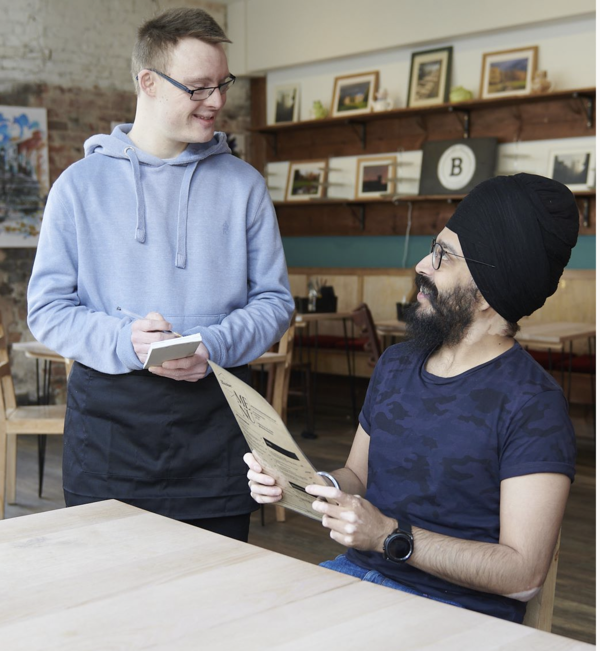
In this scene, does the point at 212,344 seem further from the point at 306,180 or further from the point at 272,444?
the point at 306,180

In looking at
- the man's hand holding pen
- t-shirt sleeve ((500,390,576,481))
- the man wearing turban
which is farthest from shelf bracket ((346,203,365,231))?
t-shirt sleeve ((500,390,576,481))

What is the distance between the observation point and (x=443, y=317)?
1.71 meters

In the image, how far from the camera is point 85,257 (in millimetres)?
2010

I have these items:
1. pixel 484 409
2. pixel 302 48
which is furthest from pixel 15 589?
pixel 302 48

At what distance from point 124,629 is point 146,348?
860 millimetres

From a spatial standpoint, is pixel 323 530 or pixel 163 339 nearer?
pixel 163 339

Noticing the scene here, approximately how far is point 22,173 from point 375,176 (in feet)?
10.6

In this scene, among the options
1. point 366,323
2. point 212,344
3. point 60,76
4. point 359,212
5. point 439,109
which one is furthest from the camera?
point 359,212

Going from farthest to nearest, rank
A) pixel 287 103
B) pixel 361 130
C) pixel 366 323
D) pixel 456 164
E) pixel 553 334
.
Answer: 1. pixel 287 103
2. pixel 361 130
3. pixel 456 164
4. pixel 366 323
5. pixel 553 334

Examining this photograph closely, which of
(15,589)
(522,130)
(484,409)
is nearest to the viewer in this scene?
(15,589)

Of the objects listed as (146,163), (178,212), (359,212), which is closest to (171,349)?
(178,212)

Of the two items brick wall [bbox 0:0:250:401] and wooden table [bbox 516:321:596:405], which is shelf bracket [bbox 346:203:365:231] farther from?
wooden table [bbox 516:321:596:405]

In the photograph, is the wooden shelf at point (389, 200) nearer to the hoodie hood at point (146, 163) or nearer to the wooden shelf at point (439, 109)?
the wooden shelf at point (439, 109)

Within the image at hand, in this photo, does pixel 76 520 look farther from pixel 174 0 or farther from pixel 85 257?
pixel 174 0
